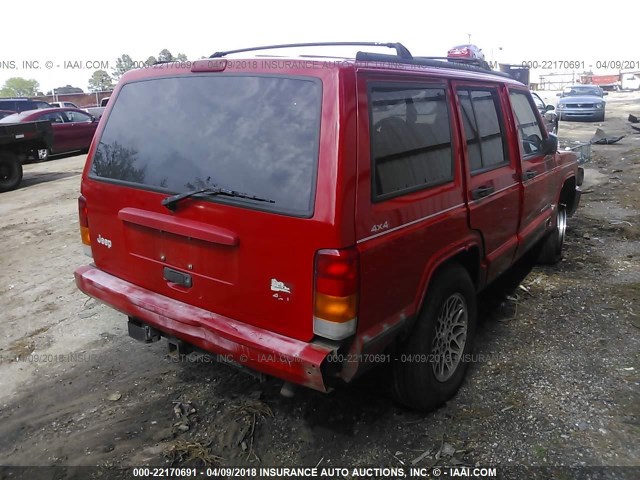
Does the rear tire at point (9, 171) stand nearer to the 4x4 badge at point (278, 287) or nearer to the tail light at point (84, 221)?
the tail light at point (84, 221)

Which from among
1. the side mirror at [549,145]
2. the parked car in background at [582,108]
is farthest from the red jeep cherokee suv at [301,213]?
the parked car in background at [582,108]

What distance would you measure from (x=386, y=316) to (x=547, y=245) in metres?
3.55

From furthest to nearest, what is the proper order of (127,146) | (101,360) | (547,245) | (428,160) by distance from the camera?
1. (547,245)
2. (101,360)
3. (127,146)
4. (428,160)

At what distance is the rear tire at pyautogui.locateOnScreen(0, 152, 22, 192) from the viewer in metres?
10.8

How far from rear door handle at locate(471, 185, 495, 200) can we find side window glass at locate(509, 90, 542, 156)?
807 millimetres

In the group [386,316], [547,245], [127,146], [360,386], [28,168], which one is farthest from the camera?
[28,168]

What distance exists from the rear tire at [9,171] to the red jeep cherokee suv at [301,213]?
30.1 ft

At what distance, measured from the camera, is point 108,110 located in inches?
125

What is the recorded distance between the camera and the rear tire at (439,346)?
2826mm

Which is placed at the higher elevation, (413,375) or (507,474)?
(413,375)

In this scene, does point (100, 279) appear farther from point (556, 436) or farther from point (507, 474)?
point (556, 436)

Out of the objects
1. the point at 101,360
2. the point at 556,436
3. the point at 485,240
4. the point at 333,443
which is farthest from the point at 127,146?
the point at 556,436

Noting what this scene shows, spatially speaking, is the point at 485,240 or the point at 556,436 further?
the point at 485,240

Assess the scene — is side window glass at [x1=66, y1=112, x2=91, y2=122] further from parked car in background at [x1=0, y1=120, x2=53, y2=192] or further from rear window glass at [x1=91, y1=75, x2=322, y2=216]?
rear window glass at [x1=91, y1=75, x2=322, y2=216]
